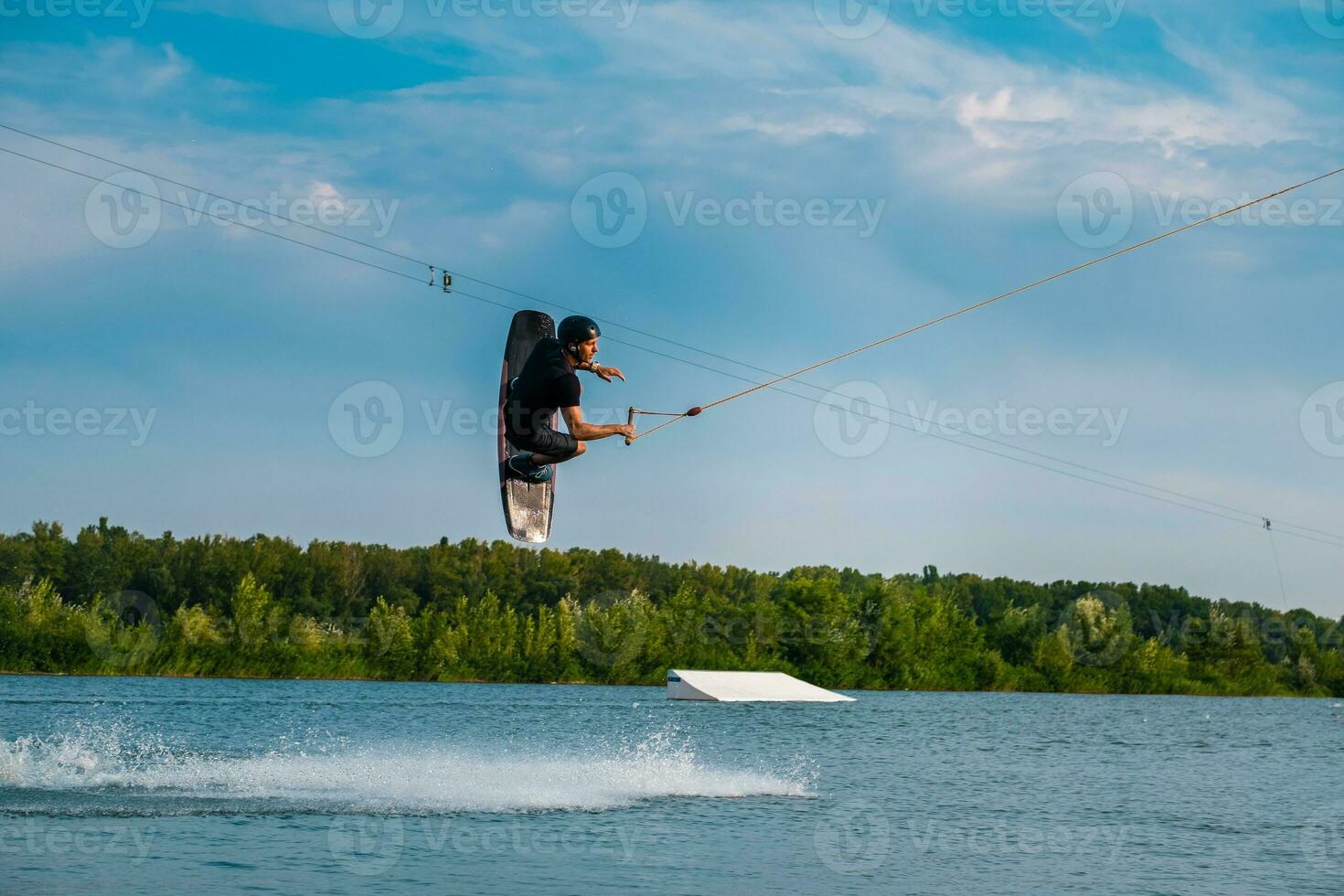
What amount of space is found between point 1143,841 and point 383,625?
215ft

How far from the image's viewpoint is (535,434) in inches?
469

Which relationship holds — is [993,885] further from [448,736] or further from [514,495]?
[448,736]

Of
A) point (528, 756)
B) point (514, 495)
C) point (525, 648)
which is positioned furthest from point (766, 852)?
point (525, 648)

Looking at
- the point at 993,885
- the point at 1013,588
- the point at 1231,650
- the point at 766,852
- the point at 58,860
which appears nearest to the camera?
the point at 58,860

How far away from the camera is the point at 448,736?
40000 millimetres
